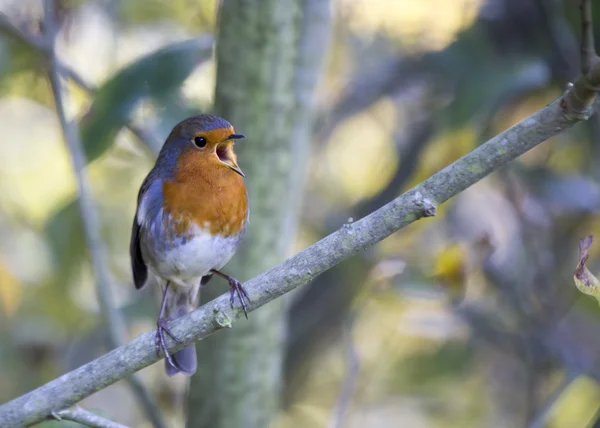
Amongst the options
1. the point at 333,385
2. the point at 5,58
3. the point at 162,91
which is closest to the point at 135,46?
the point at 5,58

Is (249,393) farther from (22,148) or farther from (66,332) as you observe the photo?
(22,148)

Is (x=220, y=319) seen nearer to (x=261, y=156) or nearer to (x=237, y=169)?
(x=237, y=169)

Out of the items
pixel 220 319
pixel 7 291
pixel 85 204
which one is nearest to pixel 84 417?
pixel 220 319

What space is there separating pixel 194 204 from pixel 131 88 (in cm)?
44

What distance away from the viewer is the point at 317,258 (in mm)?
1845

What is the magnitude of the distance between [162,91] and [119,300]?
7.90 ft

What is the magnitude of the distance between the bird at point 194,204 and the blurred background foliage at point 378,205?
0.72 ft

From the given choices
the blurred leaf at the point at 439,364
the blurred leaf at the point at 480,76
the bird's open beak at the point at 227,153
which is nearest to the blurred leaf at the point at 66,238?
the bird's open beak at the point at 227,153

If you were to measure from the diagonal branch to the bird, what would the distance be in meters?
0.58

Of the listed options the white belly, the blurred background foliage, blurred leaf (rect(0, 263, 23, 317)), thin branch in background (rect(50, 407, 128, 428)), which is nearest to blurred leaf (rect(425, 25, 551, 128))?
the blurred background foliage

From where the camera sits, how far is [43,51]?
2.82 meters

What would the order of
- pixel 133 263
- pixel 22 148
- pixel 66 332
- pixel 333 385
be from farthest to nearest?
pixel 22 148
pixel 333 385
pixel 66 332
pixel 133 263

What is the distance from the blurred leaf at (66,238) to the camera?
3074mm

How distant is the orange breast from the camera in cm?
263
